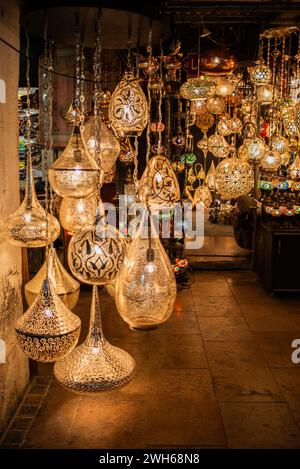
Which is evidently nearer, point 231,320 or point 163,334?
point 163,334

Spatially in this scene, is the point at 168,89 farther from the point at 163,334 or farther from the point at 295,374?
the point at 295,374

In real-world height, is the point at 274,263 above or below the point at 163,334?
above

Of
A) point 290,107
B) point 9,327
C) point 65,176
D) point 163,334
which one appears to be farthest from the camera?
point 290,107

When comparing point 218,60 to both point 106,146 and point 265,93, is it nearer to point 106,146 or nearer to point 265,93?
point 265,93

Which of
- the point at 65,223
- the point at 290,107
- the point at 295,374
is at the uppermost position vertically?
the point at 290,107

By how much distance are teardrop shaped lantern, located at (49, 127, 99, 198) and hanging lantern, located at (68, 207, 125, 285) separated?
0.12 meters

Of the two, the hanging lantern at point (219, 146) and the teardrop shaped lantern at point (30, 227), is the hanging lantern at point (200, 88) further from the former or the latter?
the teardrop shaped lantern at point (30, 227)

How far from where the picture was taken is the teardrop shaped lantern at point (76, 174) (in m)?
1.95

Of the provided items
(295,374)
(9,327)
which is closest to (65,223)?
(9,327)

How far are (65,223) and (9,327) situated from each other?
1084 mm

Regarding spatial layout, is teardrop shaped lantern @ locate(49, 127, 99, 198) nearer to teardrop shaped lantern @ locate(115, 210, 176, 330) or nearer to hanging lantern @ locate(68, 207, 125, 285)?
hanging lantern @ locate(68, 207, 125, 285)

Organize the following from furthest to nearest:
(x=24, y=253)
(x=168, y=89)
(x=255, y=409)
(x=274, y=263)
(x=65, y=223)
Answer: (x=274, y=263) → (x=168, y=89) → (x=24, y=253) → (x=255, y=409) → (x=65, y=223)

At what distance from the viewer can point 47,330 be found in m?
1.96
